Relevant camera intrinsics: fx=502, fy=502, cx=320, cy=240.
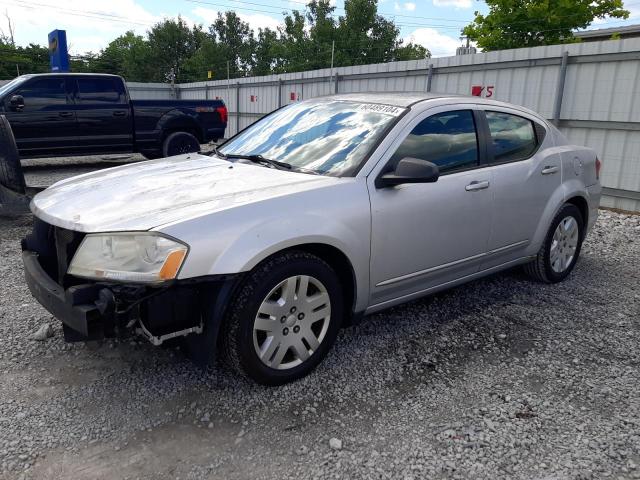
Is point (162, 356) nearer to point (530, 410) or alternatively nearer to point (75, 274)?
point (75, 274)

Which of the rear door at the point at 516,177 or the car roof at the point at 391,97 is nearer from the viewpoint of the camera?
the car roof at the point at 391,97

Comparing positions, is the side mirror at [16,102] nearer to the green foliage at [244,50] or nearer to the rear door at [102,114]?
the rear door at [102,114]

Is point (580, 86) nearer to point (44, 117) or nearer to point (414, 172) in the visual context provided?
point (414, 172)

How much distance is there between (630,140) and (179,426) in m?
8.07

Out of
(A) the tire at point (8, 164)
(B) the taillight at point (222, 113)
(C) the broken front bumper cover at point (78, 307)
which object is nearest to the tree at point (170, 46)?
(B) the taillight at point (222, 113)

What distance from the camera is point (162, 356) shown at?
10.1 ft

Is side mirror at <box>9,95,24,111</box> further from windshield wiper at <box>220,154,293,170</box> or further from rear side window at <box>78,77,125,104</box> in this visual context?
windshield wiper at <box>220,154,293,170</box>

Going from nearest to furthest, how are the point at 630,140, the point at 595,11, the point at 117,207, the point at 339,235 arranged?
the point at 117,207 → the point at 339,235 → the point at 630,140 → the point at 595,11

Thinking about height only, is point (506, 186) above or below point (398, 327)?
above

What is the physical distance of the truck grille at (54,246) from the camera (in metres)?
2.54

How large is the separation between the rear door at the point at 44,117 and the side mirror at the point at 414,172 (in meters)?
8.99

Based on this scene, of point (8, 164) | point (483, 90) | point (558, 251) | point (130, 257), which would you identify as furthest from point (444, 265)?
point (483, 90)

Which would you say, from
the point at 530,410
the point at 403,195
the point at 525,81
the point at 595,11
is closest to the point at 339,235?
the point at 403,195

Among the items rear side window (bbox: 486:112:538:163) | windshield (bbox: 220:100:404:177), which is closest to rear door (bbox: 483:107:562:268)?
rear side window (bbox: 486:112:538:163)
